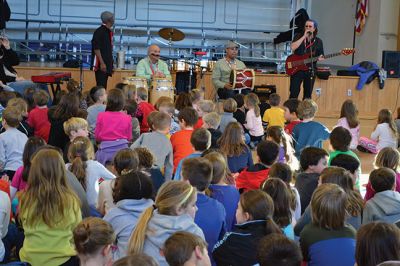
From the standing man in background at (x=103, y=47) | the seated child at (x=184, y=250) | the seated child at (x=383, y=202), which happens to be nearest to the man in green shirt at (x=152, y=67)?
the standing man in background at (x=103, y=47)

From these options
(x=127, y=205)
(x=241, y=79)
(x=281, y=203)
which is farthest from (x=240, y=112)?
(x=127, y=205)

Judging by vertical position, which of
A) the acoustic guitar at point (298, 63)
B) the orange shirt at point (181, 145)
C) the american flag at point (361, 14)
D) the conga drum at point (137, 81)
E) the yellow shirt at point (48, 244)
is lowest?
the yellow shirt at point (48, 244)

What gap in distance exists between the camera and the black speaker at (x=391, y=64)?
12.6m

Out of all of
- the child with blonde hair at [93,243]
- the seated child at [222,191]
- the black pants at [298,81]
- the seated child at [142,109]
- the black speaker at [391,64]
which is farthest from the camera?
the black speaker at [391,64]

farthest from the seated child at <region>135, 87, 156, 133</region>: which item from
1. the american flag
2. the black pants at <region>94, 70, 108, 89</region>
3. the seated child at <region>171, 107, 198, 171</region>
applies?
the american flag

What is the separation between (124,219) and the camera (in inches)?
139

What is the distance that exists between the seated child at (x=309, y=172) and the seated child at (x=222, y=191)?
0.69 meters

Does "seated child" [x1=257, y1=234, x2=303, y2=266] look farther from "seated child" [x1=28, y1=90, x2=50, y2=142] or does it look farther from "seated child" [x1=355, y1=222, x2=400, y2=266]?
"seated child" [x1=28, y1=90, x2=50, y2=142]

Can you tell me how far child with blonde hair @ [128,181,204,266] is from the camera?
314 centimetres

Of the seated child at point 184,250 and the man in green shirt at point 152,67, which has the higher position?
the man in green shirt at point 152,67

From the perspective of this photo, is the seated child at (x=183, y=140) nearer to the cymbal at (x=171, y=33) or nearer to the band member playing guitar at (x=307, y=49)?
the band member playing guitar at (x=307, y=49)

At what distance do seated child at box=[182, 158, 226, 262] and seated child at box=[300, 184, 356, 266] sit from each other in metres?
0.53

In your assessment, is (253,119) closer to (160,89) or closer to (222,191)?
(160,89)

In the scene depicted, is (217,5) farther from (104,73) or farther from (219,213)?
(219,213)
